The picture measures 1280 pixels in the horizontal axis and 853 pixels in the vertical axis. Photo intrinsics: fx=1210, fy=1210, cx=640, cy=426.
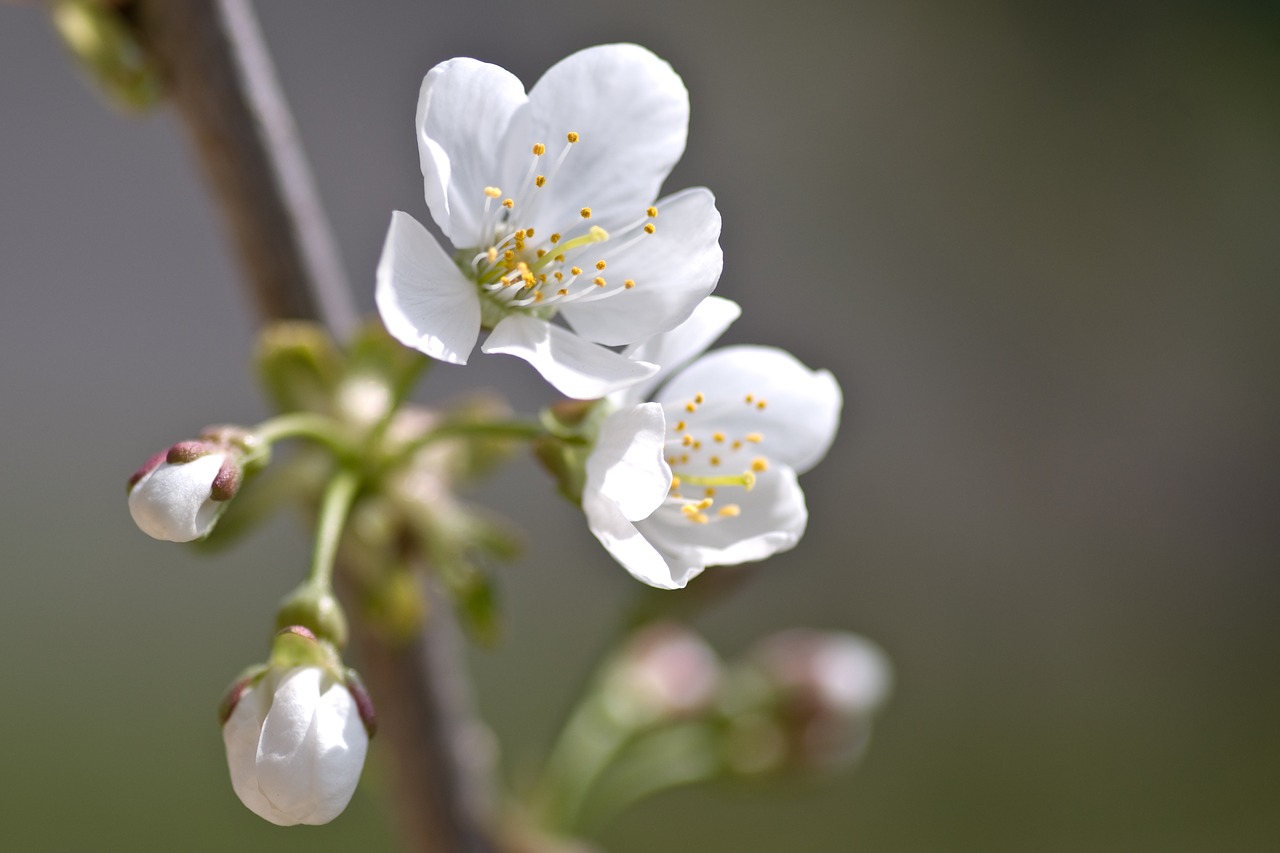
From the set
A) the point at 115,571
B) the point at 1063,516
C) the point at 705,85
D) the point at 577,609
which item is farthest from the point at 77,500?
the point at 1063,516

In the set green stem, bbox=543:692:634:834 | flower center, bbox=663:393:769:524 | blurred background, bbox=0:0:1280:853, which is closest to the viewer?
flower center, bbox=663:393:769:524

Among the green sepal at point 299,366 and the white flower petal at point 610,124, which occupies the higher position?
the white flower petal at point 610,124

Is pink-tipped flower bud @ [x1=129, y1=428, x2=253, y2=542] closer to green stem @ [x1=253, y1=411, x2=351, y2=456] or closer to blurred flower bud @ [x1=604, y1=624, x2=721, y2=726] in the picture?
green stem @ [x1=253, y1=411, x2=351, y2=456]

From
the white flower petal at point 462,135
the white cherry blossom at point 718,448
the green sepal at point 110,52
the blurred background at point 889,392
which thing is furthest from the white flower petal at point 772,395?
the blurred background at point 889,392

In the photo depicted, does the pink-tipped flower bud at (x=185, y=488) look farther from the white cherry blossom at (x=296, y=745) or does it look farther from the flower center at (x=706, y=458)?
the flower center at (x=706, y=458)

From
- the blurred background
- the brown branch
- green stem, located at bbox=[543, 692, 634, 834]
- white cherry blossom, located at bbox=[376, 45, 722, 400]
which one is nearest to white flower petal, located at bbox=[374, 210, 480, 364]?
white cherry blossom, located at bbox=[376, 45, 722, 400]

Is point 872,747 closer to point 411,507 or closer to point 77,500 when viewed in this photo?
point 77,500
